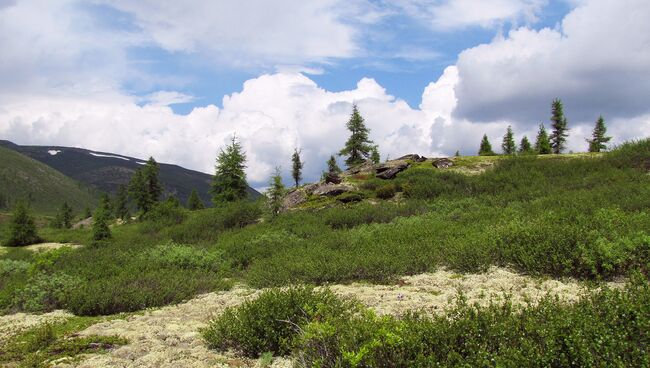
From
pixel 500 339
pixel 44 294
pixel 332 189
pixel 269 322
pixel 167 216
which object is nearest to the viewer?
A: pixel 500 339

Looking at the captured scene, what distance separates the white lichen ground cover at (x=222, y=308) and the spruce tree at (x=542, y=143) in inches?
2578

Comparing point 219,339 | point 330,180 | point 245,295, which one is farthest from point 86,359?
point 330,180

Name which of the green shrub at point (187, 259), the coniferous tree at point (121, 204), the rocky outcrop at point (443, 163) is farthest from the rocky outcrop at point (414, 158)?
the coniferous tree at point (121, 204)

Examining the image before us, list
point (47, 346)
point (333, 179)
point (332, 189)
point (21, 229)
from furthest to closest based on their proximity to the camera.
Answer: point (21, 229)
point (333, 179)
point (332, 189)
point (47, 346)

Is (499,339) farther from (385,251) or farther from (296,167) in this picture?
(296,167)

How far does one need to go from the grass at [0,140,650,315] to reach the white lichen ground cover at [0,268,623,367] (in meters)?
0.67

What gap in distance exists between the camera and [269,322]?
7105 mm

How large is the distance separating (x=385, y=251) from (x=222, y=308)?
587 cm

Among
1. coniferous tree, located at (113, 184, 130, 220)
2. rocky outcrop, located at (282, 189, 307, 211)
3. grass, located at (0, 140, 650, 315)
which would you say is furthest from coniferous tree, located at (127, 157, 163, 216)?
grass, located at (0, 140, 650, 315)

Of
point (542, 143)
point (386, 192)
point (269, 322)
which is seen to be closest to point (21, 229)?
point (386, 192)

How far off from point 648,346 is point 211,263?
14222 millimetres

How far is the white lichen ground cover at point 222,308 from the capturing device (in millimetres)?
6637

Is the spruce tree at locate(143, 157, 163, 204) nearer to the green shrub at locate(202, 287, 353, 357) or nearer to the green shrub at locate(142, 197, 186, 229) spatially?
the green shrub at locate(142, 197, 186, 229)

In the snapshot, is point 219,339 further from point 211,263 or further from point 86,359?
point 211,263
